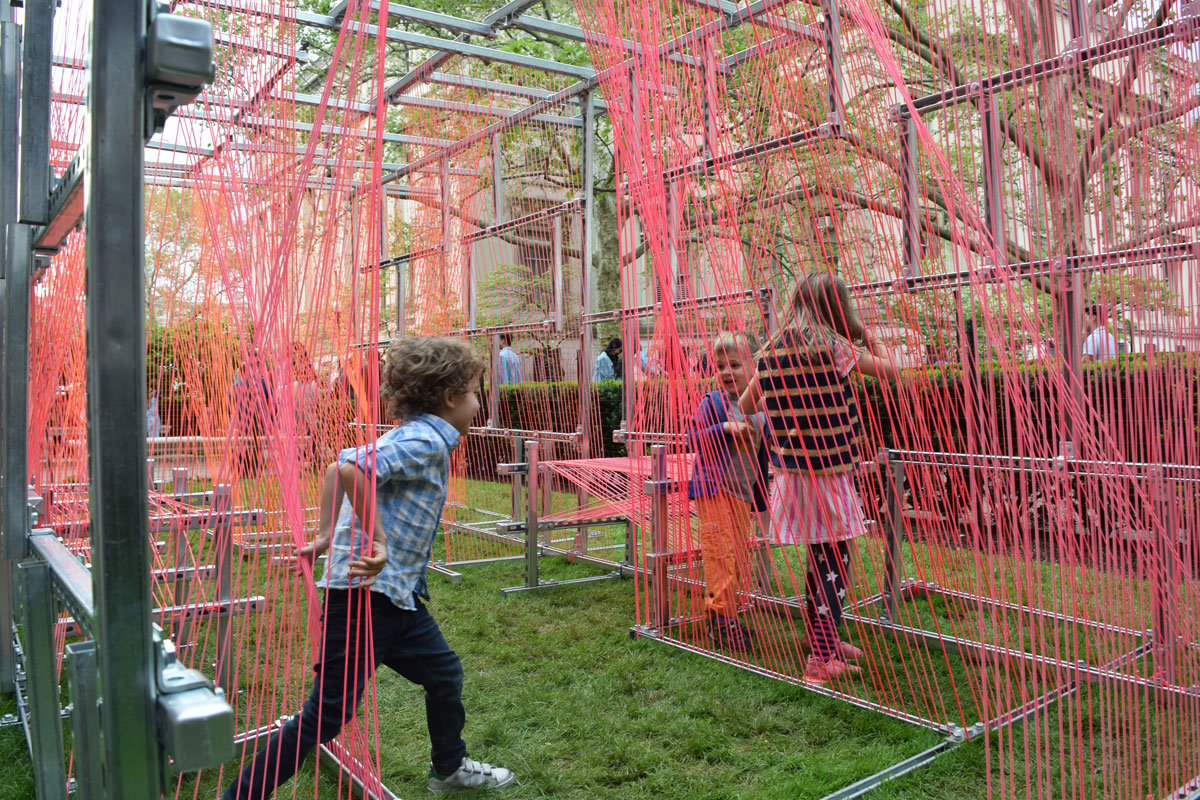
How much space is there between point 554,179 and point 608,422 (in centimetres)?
380

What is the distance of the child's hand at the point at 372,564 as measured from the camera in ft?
6.04

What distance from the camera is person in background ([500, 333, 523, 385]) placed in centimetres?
631

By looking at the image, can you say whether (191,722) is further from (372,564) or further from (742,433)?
(742,433)

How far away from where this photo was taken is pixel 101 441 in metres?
0.72

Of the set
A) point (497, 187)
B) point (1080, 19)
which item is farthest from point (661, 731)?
point (497, 187)

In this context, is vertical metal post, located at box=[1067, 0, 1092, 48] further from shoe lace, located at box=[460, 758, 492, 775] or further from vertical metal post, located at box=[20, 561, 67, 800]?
A: vertical metal post, located at box=[20, 561, 67, 800]

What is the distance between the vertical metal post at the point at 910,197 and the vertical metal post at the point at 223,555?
6.04 ft

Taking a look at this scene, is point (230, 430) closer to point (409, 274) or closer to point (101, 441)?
point (101, 441)

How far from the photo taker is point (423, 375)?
7.79 feet

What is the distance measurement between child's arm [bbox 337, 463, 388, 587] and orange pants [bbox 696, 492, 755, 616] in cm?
170

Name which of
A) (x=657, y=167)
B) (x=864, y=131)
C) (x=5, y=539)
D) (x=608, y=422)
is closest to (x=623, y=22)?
(x=657, y=167)

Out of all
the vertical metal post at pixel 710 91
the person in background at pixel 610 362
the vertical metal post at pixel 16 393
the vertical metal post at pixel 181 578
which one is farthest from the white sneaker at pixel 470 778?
the person in background at pixel 610 362

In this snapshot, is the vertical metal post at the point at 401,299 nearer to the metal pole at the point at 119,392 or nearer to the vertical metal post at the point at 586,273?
the vertical metal post at the point at 586,273

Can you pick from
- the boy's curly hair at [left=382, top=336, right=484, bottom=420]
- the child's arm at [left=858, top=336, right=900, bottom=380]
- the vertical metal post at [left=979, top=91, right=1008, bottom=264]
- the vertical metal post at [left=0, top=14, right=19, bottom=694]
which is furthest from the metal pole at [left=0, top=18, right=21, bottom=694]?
the vertical metal post at [left=979, top=91, right=1008, bottom=264]
